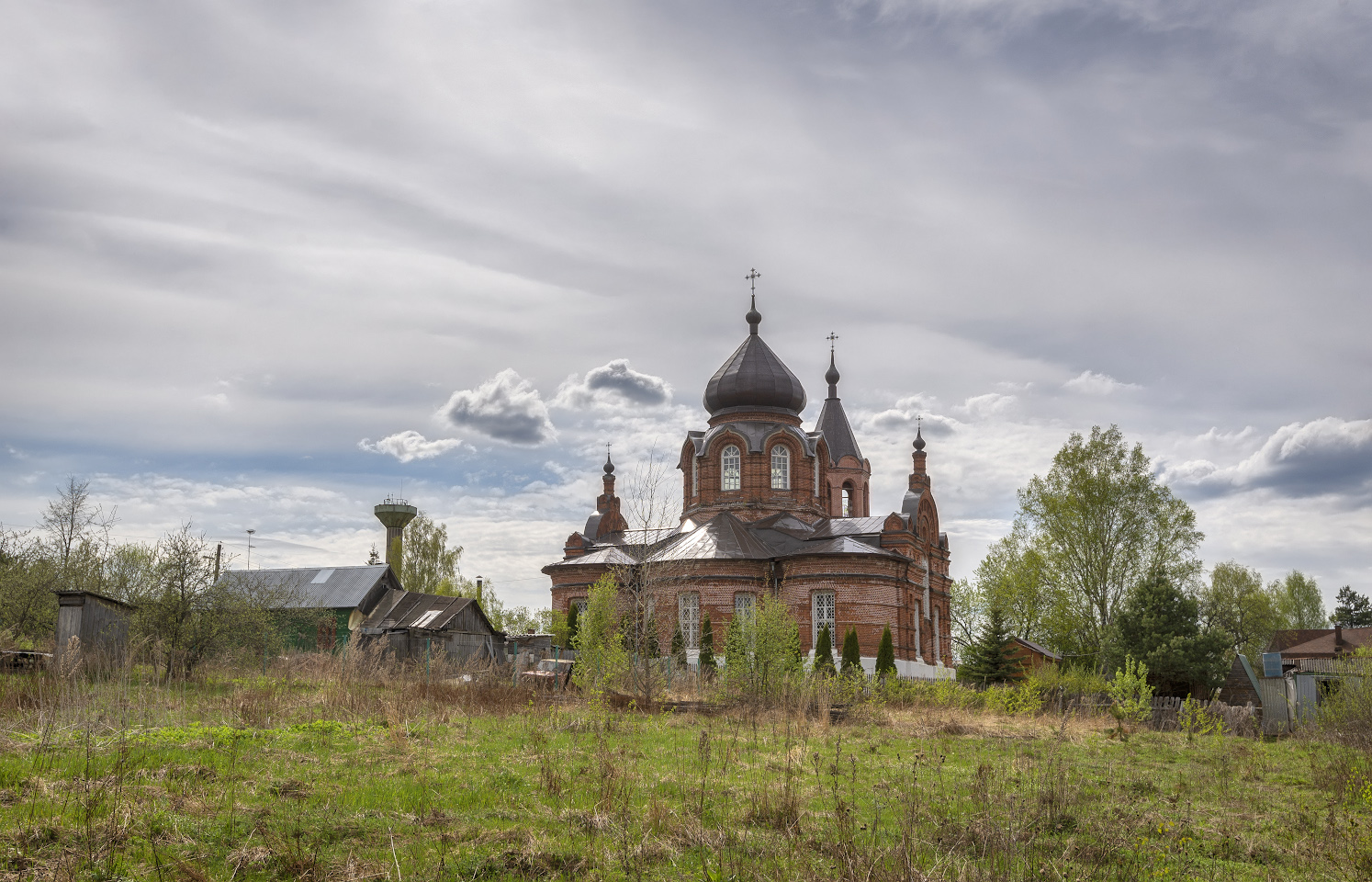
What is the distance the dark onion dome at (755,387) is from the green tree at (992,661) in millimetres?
12634

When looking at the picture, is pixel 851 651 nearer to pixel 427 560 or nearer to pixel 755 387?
pixel 755 387

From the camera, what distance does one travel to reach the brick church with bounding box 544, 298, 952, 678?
35.3 metres

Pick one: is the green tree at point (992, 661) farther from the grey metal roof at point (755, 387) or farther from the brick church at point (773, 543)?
the grey metal roof at point (755, 387)

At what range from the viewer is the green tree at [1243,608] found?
55.8 m

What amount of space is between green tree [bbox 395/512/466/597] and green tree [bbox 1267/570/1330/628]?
4907 cm

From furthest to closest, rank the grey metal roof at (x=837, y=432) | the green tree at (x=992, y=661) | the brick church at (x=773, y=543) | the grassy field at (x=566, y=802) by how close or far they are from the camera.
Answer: the grey metal roof at (x=837, y=432)
the brick church at (x=773, y=543)
the green tree at (x=992, y=661)
the grassy field at (x=566, y=802)

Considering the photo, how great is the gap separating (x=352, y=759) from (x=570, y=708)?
5530mm

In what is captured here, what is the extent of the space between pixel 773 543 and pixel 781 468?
438 cm

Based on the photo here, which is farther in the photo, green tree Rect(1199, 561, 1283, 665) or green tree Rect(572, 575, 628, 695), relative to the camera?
green tree Rect(1199, 561, 1283, 665)

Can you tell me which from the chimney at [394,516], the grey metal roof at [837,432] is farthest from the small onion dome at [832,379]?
the chimney at [394,516]

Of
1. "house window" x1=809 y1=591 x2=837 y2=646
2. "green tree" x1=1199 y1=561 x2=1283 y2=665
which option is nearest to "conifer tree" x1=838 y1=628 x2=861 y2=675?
"house window" x1=809 y1=591 x2=837 y2=646

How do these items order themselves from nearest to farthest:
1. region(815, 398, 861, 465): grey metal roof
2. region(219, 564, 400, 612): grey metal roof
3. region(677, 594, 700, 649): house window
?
region(677, 594, 700, 649): house window
region(219, 564, 400, 612): grey metal roof
region(815, 398, 861, 465): grey metal roof

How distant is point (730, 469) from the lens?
4122 centimetres

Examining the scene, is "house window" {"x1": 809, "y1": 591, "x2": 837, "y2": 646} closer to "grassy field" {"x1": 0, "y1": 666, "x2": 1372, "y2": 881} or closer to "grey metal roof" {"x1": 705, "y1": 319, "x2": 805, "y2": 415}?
"grey metal roof" {"x1": 705, "y1": 319, "x2": 805, "y2": 415}
